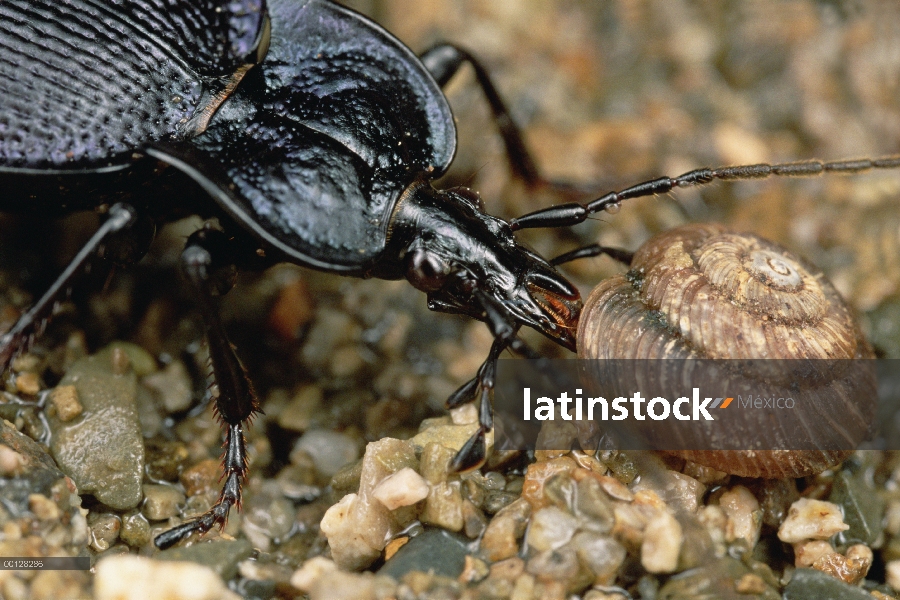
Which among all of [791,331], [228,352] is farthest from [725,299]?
[228,352]

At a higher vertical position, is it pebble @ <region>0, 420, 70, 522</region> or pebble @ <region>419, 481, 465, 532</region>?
pebble @ <region>419, 481, 465, 532</region>

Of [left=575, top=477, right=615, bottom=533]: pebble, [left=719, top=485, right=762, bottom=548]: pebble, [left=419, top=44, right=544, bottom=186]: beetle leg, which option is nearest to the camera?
[left=575, top=477, right=615, bottom=533]: pebble

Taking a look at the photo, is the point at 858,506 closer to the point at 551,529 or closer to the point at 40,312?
the point at 551,529

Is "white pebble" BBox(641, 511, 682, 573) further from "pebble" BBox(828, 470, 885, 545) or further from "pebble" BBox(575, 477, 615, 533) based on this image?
"pebble" BBox(828, 470, 885, 545)

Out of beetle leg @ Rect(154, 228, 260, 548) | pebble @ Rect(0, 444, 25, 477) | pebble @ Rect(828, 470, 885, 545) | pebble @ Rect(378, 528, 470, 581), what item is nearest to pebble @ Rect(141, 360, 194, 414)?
beetle leg @ Rect(154, 228, 260, 548)

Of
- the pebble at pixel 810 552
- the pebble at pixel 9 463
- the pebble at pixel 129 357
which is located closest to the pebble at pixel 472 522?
the pebble at pixel 810 552

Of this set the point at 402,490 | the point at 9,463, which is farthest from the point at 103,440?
the point at 402,490
